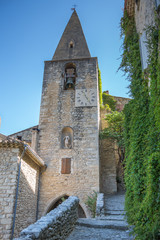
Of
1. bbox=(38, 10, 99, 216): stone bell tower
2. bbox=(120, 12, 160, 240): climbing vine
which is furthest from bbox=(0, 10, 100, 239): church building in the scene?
bbox=(120, 12, 160, 240): climbing vine

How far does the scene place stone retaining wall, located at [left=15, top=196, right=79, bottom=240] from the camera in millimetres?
3502

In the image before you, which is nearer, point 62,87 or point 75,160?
point 75,160

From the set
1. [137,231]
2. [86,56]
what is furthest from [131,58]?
[86,56]

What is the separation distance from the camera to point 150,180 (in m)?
4.24

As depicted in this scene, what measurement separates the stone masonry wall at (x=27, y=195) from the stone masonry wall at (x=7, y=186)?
0.52 metres

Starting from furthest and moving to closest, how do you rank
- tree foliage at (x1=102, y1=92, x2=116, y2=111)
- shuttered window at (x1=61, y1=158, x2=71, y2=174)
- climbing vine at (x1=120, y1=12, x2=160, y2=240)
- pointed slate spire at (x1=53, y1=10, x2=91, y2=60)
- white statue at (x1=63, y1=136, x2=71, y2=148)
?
1. tree foliage at (x1=102, y1=92, x2=116, y2=111)
2. pointed slate spire at (x1=53, y1=10, x2=91, y2=60)
3. white statue at (x1=63, y1=136, x2=71, y2=148)
4. shuttered window at (x1=61, y1=158, x2=71, y2=174)
5. climbing vine at (x1=120, y1=12, x2=160, y2=240)

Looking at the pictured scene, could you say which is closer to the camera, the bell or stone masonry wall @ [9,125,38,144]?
the bell

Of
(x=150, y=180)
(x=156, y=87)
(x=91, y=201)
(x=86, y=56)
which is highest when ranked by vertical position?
(x=86, y=56)

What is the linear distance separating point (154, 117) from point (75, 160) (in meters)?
7.17

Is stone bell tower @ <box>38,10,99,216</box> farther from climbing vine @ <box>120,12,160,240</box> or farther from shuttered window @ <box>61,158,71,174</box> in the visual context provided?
climbing vine @ <box>120,12,160,240</box>

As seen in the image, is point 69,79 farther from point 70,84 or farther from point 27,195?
point 27,195

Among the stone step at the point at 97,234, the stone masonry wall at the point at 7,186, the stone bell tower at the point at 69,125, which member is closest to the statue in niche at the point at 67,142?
the stone bell tower at the point at 69,125

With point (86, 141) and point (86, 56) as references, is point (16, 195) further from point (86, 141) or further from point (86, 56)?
point (86, 56)

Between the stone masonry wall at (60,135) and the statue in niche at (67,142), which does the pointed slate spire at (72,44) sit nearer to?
the stone masonry wall at (60,135)
